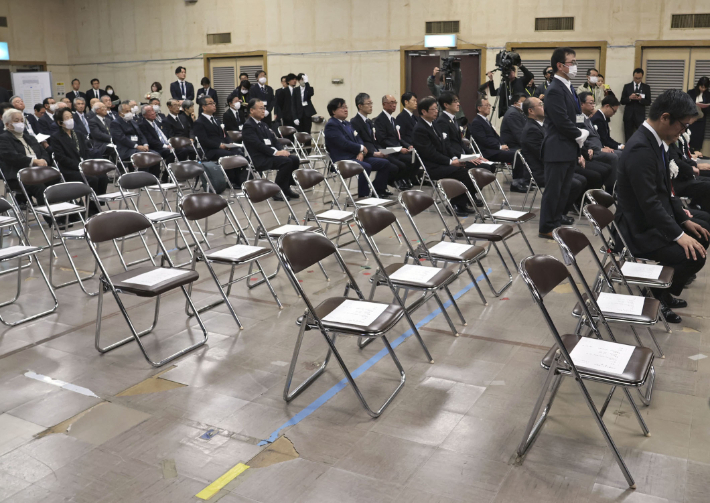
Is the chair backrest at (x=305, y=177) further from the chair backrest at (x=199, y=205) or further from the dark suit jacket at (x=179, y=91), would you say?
the dark suit jacket at (x=179, y=91)

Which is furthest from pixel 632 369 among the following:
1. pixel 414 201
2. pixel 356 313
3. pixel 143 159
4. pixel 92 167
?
pixel 143 159

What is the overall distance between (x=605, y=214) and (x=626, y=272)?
1.71 ft

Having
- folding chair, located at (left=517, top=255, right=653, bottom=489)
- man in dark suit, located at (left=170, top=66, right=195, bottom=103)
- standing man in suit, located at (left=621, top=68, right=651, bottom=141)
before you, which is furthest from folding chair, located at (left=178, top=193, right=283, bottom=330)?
man in dark suit, located at (left=170, top=66, right=195, bottom=103)

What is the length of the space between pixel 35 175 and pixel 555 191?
500 cm

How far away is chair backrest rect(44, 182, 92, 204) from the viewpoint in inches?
211

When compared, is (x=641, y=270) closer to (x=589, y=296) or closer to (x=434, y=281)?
(x=589, y=296)

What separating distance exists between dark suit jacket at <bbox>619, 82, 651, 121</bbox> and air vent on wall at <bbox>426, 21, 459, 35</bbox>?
3.76 metres

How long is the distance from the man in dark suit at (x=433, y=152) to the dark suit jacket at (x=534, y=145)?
764 millimetres

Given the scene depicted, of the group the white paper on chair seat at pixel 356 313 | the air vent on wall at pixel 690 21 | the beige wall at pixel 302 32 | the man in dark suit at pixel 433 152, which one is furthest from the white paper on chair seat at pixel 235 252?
the air vent on wall at pixel 690 21

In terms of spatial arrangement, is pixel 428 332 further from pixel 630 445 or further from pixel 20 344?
pixel 20 344

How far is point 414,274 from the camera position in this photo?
13.4ft

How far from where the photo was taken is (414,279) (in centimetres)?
395

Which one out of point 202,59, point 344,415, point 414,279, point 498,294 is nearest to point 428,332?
point 414,279

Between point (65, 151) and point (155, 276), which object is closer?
point (155, 276)
